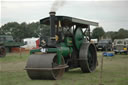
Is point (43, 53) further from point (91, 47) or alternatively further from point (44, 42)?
point (91, 47)

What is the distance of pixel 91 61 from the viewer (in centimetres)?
949

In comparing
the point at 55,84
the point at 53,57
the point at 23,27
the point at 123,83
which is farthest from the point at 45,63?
the point at 23,27

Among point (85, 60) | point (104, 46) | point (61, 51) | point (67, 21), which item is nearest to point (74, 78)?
point (61, 51)

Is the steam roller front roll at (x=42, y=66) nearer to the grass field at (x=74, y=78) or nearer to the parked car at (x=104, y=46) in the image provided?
the grass field at (x=74, y=78)

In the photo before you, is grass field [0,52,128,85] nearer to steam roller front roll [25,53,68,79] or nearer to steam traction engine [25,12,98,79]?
steam roller front roll [25,53,68,79]

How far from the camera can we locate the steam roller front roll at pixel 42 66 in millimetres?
6582

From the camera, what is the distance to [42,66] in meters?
6.63

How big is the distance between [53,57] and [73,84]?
1.02m

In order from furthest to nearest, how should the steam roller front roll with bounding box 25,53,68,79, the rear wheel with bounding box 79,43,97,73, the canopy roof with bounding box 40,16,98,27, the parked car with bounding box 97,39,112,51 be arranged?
1. the parked car with bounding box 97,39,112,51
2. the rear wheel with bounding box 79,43,97,73
3. the canopy roof with bounding box 40,16,98,27
4. the steam roller front roll with bounding box 25,53,68,79

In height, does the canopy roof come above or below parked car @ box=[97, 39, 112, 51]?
above

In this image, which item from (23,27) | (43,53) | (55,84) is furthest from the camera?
(23,27)

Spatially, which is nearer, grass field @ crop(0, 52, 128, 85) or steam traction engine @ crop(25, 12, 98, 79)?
grass field @ crop(0, 52, 128, 85)

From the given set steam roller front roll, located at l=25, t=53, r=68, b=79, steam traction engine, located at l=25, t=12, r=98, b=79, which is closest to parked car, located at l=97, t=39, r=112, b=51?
steam traction engine, located at l=25, t=12, r=98, b=79

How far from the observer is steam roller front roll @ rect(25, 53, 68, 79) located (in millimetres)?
6582
